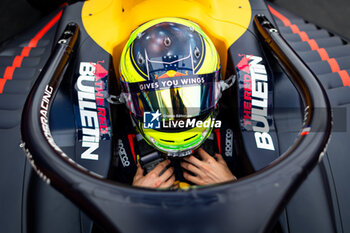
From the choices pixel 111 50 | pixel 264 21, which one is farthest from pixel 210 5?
pixel 111 50

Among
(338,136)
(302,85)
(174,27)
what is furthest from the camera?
(338,136)

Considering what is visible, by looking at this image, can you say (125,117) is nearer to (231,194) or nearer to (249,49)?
(249,49)

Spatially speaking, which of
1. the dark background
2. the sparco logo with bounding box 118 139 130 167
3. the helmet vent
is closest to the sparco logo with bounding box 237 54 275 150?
the helmet vent

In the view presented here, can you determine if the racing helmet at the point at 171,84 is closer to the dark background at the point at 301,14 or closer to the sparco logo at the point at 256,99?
the sparco logo at the point at 256,99

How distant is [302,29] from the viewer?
1.64m

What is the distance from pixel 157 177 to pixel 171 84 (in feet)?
1.28

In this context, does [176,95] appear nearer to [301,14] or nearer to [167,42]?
[167,42]

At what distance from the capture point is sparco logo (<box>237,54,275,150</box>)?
1.17 meters

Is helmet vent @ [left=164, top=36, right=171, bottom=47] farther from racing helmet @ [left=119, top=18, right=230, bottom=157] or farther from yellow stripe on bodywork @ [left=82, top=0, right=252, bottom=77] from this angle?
yellow stripe on bodywork @ [left=82, top=0, right=252, bottom=77]

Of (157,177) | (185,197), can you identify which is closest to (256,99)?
(157,177)

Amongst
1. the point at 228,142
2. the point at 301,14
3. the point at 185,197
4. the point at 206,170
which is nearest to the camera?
the point at 185,197

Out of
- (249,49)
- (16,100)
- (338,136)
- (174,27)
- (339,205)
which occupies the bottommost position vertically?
(339,205)

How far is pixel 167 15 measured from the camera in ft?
4.07

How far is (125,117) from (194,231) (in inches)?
30.9
